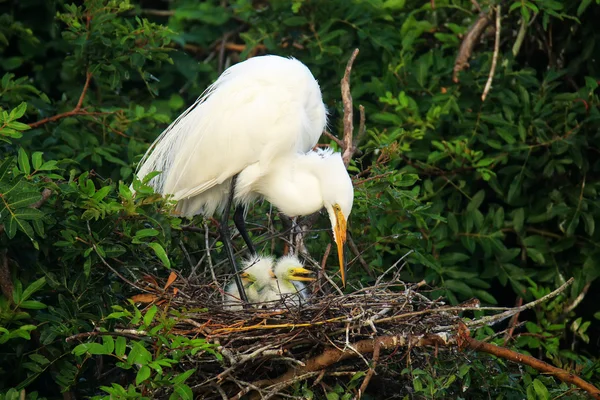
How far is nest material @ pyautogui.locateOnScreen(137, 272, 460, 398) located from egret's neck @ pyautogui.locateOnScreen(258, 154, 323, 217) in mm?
581

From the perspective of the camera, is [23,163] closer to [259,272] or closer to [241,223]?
[259,272]

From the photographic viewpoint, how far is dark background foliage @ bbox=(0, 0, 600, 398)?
10.4 feet

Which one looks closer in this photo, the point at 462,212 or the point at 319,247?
the point at 319,247

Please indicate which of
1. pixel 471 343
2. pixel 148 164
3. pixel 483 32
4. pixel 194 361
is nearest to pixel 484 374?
pixel 471 343

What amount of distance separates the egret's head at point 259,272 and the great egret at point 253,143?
11 centimetres

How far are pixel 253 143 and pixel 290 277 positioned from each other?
2.05ft

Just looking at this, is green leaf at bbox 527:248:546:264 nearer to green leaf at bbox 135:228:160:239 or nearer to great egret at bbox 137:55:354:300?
great egret at bbox 137:55:354:300

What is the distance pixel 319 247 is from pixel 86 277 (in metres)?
1.17

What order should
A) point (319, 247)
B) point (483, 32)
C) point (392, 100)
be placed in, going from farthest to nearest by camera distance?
point (483, 32), point (392, 100), point (319, 247)

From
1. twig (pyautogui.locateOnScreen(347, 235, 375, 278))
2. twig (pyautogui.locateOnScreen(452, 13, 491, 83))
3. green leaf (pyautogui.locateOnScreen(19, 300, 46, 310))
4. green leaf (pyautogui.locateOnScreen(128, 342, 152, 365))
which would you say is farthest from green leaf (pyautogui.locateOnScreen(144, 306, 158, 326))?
twig (pyautogui.locateOnScreen(452, 13, 491, 83))

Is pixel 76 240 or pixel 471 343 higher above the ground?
pixel 76 240

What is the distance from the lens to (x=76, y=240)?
308 centimetres

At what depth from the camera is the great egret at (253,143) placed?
388cm

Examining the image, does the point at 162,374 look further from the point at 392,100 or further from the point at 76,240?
the point at 392,100
